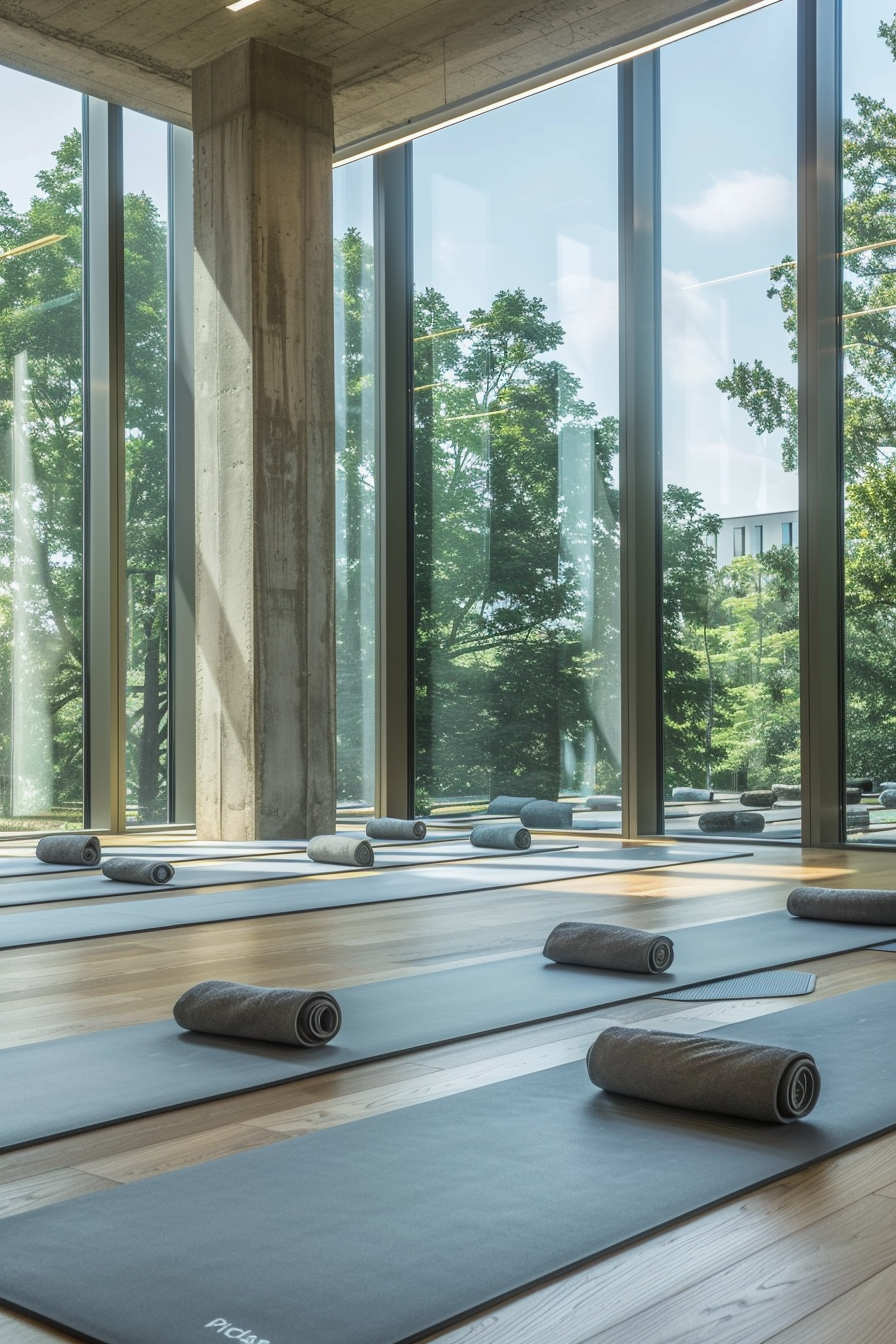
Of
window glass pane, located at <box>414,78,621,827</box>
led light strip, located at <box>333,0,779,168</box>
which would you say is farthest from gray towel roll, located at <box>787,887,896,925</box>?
led light strip, located at <box>333,0,779,168</box>

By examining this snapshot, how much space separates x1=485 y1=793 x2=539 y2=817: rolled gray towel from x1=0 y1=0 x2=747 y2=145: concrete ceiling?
387 centimetres

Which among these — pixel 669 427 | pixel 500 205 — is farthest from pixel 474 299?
pixel 669 427

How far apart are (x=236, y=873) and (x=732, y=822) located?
2.86 m

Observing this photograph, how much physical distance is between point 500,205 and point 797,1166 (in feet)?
23.9

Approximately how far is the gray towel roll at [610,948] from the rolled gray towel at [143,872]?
226cm

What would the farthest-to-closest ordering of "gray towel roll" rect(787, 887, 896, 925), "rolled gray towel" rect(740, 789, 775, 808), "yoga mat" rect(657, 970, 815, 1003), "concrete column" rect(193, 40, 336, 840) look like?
"rolled gray towel" rect(740, 789, 775, 808), "concrete column" rect(193, 40, 336, 840), "gray towel roll" rect(787, 887, 896, 925), "yoga mat" rect(657, 970, 815, 1003)

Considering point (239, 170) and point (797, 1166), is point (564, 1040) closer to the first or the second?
point (797, 1166)

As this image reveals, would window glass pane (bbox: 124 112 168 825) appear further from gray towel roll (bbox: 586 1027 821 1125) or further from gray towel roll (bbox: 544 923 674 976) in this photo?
gray towel roll (bbox: 586 1027 821 1125)

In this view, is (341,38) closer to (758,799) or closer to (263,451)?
(263,451)

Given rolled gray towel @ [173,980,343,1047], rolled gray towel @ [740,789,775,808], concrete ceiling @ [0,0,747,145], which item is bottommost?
rolled gray towel @ [173,980,343,1047]

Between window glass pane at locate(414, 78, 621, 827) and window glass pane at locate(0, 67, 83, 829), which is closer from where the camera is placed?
window glass pane at locate(0, 67, 83, 829)

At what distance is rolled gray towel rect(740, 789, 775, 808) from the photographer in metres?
7.27

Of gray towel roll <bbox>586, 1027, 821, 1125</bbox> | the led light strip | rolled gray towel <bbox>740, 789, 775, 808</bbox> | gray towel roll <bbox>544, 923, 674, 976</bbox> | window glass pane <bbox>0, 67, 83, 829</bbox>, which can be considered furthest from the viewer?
window glass pane <bbox>0, 67, 83, 829</bbox>

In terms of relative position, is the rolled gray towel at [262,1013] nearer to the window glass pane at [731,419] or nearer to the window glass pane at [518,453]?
the window glass pane at [731,419]
